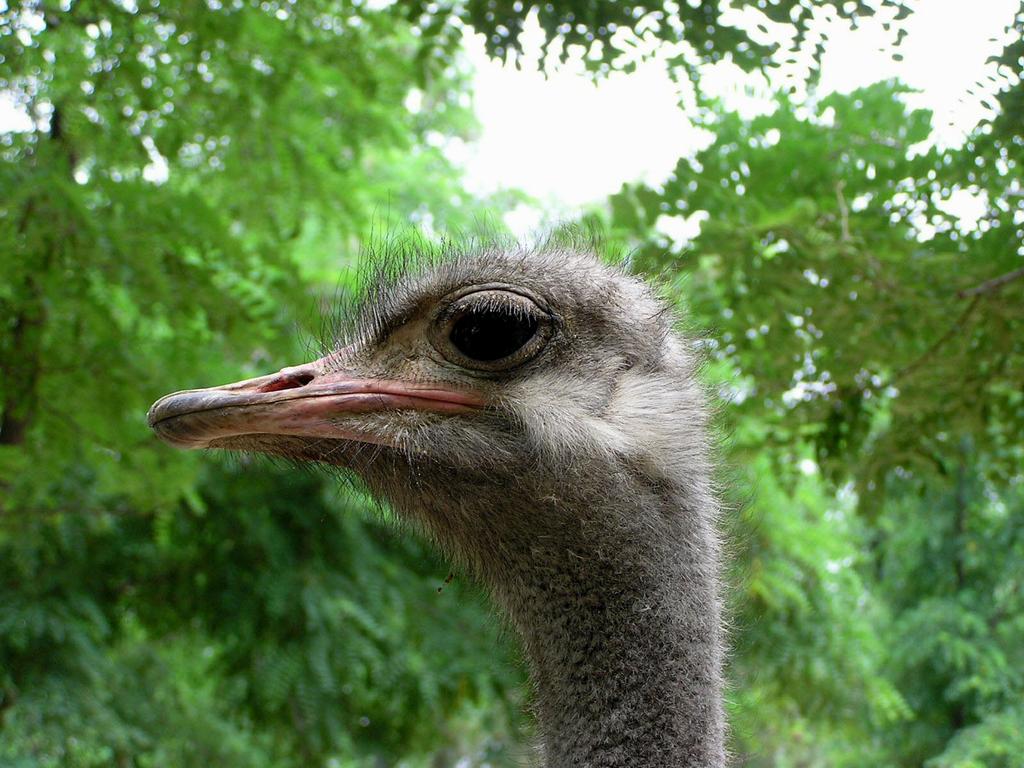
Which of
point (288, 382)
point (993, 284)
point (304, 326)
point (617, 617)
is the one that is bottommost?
point (617, 617)

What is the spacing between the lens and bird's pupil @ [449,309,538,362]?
1593 mm

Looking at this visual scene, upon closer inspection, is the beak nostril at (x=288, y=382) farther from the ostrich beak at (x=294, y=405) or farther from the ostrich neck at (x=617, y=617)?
the ostrich neck at (x=617, y=617)

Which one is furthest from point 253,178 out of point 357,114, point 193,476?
point 193,476

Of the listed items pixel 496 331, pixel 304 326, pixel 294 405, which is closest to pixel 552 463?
pixel 496 331

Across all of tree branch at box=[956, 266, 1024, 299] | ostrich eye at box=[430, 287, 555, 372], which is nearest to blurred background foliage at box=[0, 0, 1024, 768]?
tree branch at box=[956, 266, 1024, 299]

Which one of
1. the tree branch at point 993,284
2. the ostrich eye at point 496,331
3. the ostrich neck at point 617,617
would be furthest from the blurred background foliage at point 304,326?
the ostrich eye at point 496,331

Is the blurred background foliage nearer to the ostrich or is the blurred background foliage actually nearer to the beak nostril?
the ostrich

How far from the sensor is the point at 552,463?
155 centimetres

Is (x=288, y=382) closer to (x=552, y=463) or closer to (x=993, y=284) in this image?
(x=552, y=463)

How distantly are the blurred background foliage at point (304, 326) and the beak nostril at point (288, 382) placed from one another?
626mm

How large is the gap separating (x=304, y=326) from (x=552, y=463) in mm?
1313

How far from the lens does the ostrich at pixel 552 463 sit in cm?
152

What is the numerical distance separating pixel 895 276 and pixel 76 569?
12.9 feet

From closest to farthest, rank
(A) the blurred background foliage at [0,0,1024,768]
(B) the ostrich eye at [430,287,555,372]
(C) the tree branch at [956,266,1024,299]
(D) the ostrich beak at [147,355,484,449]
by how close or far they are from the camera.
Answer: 1. (D) the ostrich beak at [147,355,484,449]
2. (B) the ostrich eye at [430,287,555,372]
3. (C) the tree branch at [956,266,1024,299]
4. (A) the blurred background foliage at [0,0,1024,768]
